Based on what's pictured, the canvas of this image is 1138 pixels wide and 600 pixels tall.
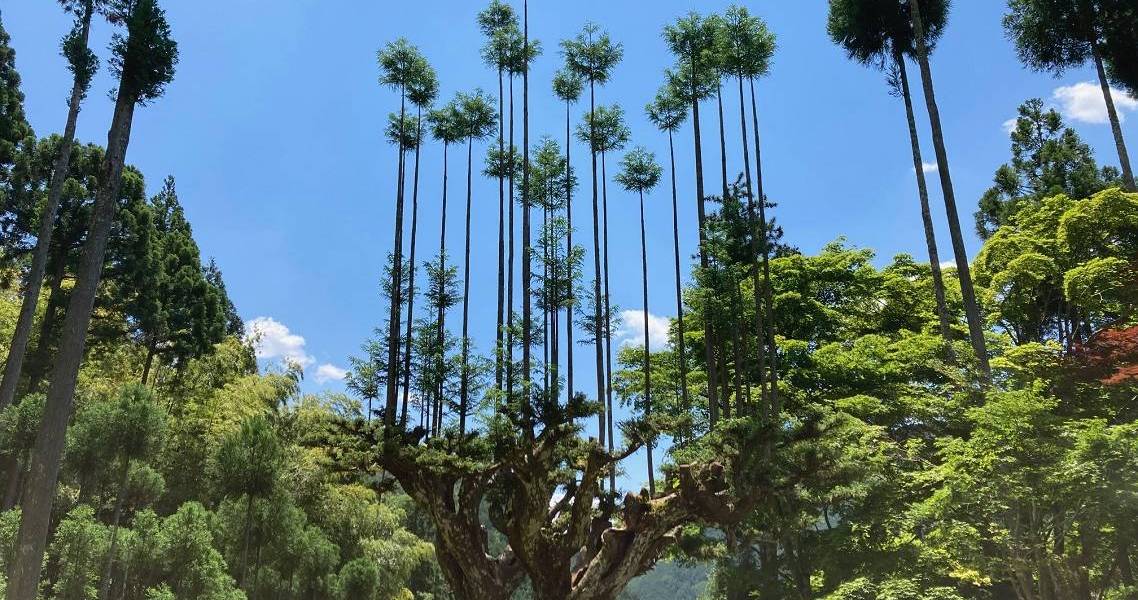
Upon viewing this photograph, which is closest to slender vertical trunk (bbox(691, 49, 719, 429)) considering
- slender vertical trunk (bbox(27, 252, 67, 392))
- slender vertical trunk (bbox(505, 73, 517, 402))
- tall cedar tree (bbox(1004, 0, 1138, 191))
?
slender vertical trunk (bbox(505, 73, 517, 402))

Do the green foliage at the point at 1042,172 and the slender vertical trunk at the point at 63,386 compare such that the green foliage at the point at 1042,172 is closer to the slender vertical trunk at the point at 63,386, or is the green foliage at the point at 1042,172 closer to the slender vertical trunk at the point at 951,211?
the slender vertical trunk at the point at 951,211

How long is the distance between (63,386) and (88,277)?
1.40 meters

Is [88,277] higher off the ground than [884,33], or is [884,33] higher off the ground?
[884,33]

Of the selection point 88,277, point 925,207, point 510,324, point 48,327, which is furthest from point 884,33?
point 48,327

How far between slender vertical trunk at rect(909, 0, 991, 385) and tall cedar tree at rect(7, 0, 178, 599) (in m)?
14.6

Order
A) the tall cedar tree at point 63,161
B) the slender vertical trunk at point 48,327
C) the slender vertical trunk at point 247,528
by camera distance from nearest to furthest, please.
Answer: the tall cedar tree at point 63,161
the slender vertical trunk at point 247,528
the slender vertical trunk at point 48,327

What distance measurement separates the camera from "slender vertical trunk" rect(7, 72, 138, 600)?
7.55m

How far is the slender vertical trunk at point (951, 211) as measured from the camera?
1335 centimetres

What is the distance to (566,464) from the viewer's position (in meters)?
13.4

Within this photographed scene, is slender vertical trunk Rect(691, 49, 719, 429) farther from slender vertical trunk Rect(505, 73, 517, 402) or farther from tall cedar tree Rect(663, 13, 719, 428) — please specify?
slender vertical trunk Rect(505, 73, 517, 402)

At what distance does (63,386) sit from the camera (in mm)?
8109

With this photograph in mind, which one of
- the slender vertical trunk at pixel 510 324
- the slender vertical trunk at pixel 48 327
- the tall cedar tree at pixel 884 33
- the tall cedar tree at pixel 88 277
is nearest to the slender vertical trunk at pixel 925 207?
the tall cedar tree at pixel 884 33

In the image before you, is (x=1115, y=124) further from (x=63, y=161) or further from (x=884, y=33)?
(x=63, y=161)

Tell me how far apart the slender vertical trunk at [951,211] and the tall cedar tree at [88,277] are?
48.0ft
